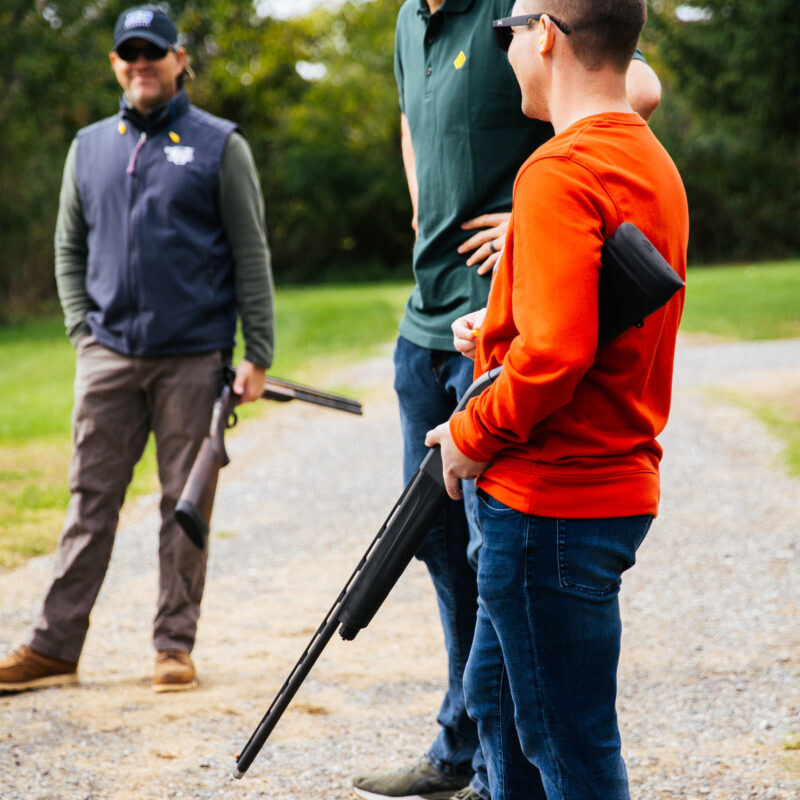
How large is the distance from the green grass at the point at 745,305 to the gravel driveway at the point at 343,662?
9.64 metres

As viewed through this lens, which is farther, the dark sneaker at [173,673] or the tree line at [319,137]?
the tree line at [319,137]

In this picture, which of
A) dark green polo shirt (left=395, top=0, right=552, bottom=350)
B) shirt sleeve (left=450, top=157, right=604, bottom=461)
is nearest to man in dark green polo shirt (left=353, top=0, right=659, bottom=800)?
dark green polo shirt (left=395, top=0, right=552, bottom=350)

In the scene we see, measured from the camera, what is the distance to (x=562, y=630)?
76.3 inches

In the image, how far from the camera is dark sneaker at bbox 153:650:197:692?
154 inches

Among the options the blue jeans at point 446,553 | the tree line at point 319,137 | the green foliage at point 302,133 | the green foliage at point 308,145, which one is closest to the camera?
the blue jeans at point 446,553

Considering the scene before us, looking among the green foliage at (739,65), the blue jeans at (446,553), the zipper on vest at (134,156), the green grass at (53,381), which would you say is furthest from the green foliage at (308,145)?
the blue jeans at (446,553)

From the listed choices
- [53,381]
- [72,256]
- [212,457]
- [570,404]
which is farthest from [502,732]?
[53,381]

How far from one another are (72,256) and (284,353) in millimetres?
11265

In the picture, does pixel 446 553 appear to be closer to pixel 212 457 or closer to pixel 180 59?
pixel 212 457

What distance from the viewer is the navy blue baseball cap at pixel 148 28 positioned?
3.86 meters

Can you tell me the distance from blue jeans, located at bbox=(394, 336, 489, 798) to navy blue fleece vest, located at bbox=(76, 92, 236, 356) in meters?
1.27

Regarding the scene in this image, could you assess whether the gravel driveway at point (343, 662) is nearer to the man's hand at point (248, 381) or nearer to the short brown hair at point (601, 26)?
the man's hand at point (248, 381)

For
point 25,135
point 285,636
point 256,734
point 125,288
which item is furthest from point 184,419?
point 25,135

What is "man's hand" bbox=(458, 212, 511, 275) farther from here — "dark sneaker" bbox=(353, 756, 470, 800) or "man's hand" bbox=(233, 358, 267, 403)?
"man's hand" bbox=(233, 358, 267, 403)
